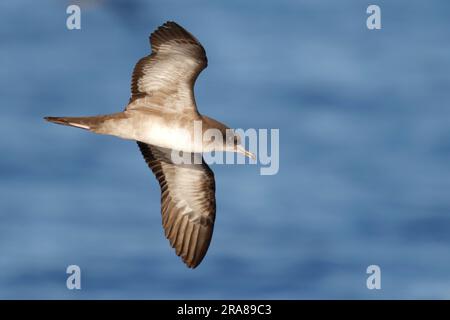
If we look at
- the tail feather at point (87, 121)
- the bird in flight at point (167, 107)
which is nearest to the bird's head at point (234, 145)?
the bird in flight at point (167, 107)

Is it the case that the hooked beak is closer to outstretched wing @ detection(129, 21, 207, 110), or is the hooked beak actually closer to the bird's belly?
the bird's belly

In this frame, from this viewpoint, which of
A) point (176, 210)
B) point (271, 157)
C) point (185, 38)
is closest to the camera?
point (185, 38)

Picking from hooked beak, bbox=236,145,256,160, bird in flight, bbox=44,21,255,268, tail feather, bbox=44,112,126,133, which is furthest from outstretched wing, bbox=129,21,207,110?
hooked beak, bbox=236,145,256,160

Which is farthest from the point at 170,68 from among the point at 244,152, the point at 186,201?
the point at 186,201

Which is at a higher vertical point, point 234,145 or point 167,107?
point 167,107

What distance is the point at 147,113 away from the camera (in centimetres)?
1595

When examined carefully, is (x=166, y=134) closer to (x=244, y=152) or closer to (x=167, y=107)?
(x=167, y=107)

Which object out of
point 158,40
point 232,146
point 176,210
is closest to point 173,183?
point 176,210

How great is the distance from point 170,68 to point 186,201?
315cm

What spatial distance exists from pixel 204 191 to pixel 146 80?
285cm

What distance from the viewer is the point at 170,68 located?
15.9 metres

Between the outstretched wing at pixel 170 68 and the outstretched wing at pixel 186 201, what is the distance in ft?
5.44

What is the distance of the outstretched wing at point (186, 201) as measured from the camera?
17.6 meters

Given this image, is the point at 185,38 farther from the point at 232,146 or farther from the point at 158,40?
the point at 232,146
